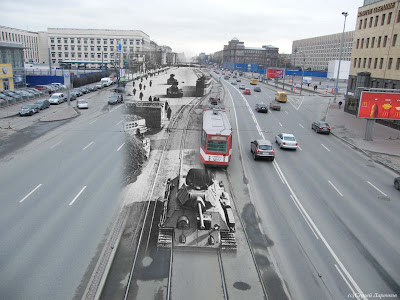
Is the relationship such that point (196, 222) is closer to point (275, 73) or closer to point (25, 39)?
point (275, 73)

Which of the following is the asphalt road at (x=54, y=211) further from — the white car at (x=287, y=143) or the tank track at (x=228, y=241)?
the white car at (x=287, y=143)

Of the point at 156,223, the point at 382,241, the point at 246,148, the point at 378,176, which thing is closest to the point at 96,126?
the point at 246,148

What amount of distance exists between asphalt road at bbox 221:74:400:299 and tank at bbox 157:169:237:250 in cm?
206

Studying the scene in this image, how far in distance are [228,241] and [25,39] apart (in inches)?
5102

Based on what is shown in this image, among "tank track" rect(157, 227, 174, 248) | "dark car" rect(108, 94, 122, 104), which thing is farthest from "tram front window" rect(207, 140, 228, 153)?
"dark car" rect(108, 94, 122, 104)

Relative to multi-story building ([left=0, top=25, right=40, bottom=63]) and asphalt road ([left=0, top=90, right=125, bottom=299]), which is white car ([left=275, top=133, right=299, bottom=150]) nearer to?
asphalt road ([left=0, top=90, right=125, bottom=299])

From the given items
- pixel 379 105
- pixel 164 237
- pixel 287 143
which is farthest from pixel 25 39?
pixel 164 237

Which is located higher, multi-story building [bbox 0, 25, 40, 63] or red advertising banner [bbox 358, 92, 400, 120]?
multi-story building [bbox 0, 25, 40, 63]

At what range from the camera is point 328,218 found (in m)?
16.4

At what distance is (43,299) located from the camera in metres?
10.0

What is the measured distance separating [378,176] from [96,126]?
26.4 metres

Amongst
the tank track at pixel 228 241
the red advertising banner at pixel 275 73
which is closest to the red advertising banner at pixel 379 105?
the tank track at pixel 228 241

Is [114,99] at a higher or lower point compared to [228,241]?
higher

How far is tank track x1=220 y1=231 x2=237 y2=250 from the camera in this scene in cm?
1315
